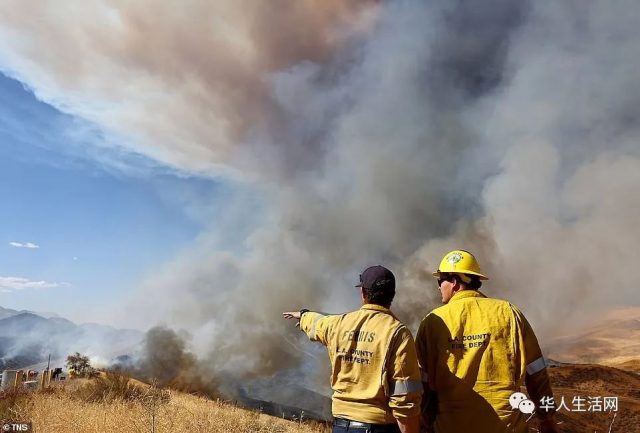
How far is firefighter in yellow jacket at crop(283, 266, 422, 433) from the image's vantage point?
3248 millimetres

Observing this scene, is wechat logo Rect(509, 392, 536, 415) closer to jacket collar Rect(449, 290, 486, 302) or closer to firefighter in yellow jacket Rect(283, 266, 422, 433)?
firefighter in yellow jacket Rect(283, 266, 422, 433)

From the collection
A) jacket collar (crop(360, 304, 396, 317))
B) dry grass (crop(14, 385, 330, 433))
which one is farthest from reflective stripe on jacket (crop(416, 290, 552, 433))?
dry grass (crop(14, 385, 330, 433))

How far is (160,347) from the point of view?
178ft

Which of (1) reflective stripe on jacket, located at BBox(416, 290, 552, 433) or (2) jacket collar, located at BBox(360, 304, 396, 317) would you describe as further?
(2) jacket collar, located at BBox(360, 304, 396, 317)

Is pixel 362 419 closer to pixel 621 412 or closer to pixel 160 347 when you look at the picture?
pixel 621 412

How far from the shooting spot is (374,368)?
11.1ft

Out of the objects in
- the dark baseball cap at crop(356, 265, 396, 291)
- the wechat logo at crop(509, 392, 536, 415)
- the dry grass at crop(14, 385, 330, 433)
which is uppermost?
the dark baseball cap at crop(356, 265, 396, 291)

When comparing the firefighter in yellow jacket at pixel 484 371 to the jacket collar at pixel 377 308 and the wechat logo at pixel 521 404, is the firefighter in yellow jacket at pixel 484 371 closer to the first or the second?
the wechat logo at pixel 521 404

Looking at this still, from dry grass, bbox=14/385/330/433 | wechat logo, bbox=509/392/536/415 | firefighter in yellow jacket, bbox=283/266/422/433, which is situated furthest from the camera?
dry grass, bbox=14/385/330/433

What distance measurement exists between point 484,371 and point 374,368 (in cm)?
81

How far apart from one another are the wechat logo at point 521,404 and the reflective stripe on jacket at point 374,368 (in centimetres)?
66

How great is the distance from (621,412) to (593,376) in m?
7.43

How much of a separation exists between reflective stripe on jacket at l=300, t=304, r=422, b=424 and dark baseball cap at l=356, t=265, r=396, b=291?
17 cm

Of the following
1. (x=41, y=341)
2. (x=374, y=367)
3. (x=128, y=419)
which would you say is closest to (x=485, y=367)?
(x=374, y=367)
